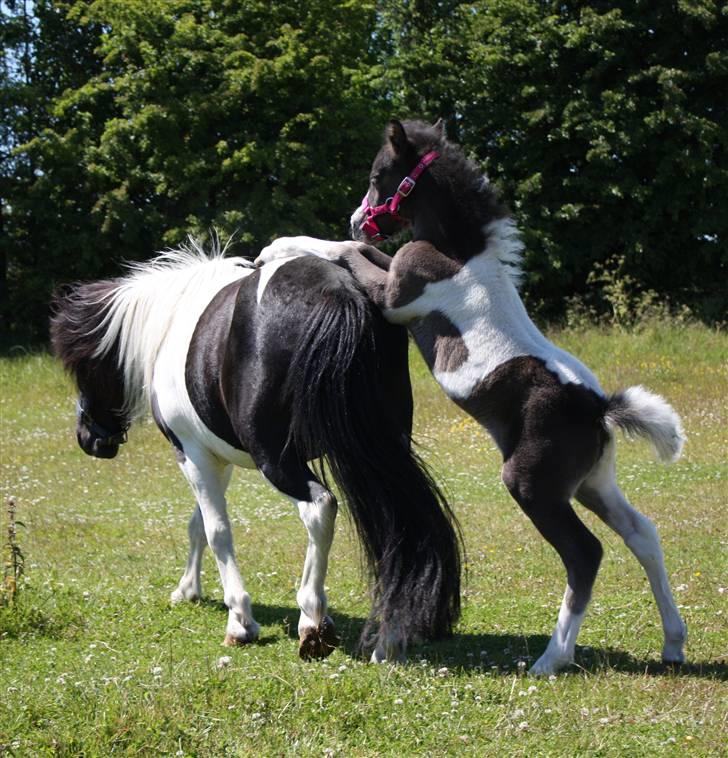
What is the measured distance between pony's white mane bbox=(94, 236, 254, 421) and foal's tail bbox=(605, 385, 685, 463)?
2466mm

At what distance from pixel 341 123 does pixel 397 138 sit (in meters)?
22.8

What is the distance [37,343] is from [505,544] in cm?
2274

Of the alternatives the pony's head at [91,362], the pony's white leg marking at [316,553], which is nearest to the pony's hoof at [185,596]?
the pony's head at [91,362]

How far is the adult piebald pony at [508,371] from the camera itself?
17.1ft

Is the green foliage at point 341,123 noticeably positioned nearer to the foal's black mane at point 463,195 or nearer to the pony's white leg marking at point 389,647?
the foal's black mane at point 463,195

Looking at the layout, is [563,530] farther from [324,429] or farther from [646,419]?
[324,429]

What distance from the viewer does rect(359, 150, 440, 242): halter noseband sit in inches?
223

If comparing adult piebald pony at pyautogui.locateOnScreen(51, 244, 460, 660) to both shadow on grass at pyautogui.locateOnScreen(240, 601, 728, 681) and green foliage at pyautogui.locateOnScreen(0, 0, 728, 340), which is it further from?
green foliage at pyautogui.locateOnScreen(0, 0, 728, 340)

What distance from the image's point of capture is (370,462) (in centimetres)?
551

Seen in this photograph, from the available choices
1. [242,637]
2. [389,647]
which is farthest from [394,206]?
[242,637]

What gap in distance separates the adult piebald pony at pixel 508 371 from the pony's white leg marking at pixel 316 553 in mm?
852

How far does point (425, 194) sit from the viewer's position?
5637 millimetres

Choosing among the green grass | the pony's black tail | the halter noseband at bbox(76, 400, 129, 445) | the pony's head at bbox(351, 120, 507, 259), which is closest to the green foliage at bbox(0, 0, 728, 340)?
the green grass

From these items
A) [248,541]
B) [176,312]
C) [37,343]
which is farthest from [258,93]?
[176,312]
